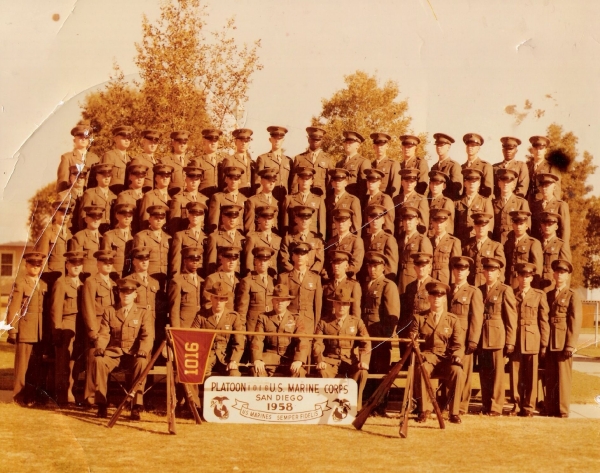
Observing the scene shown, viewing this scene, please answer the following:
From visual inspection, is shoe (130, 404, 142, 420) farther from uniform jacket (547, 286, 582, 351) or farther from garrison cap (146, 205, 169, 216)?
uniform jacket (547, 286, 582, 351)

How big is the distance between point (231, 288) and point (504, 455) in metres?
3.57

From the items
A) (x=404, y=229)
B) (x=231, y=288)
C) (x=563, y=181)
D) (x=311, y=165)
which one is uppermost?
(x=563, y=181)

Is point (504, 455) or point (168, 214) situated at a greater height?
point (168, 214)

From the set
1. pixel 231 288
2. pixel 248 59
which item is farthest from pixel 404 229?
pixel 248 59

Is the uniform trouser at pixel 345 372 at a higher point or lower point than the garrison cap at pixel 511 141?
lower

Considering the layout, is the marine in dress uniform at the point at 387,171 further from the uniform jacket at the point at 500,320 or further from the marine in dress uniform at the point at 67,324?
the marine in dress uniform at the point at 67,324

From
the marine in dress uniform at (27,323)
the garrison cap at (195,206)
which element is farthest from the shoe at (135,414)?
the garrison cap at (195,206)

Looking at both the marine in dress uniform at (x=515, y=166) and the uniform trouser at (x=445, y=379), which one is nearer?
the uniform trouser at (x=445, y=379)

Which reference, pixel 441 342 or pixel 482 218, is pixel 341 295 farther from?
pixel 482 218

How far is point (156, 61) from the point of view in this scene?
1688cm

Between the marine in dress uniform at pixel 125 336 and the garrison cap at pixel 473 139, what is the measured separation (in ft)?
15.5

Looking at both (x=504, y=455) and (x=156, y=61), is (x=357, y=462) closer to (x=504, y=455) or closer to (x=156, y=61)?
(x=504, y=455)

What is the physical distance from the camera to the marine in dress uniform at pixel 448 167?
11.3 meters

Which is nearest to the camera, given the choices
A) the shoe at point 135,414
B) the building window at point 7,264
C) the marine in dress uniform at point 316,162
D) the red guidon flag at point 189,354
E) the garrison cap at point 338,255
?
the red guidon flag at point 189,354
